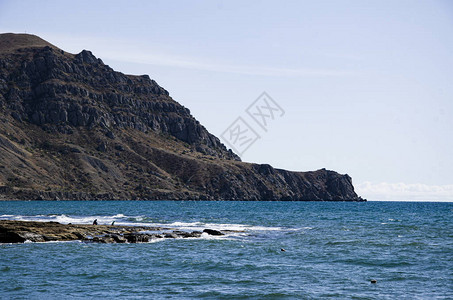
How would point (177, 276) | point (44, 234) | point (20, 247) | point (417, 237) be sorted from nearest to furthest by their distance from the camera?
1. point (177, 276)
2. point (20, 247)
3. point (44, 234)
4. point (417, 237)

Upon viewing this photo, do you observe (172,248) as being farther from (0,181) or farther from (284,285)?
(0,181)

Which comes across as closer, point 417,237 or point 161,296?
point 161,296

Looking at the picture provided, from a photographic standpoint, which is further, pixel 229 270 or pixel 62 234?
pixel 62 234

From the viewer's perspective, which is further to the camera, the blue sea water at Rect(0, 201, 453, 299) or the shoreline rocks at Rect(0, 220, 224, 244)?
the shoreline rocks at Rect(0, 220, 224, 244)

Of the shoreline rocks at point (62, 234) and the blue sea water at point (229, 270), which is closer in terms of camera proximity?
the blue sea water at point (229, 270)

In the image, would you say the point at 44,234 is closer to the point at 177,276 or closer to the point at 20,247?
the point at 20,247

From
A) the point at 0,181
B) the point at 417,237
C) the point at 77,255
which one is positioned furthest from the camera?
the point at 0,181

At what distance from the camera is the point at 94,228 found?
191 feet

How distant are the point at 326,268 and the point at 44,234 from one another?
93.9 feet

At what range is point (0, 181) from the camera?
555ft

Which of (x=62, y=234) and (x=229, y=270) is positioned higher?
(x=229, y=270)

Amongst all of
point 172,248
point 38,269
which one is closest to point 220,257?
point 172,248

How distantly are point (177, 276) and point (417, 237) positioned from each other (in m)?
36.5

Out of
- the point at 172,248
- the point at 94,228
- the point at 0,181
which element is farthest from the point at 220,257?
the point at 0,181
